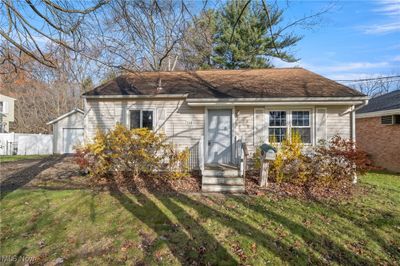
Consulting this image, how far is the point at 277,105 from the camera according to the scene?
957 cm

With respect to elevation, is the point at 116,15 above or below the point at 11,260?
above

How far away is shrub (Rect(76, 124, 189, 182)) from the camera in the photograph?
8289 millimetres

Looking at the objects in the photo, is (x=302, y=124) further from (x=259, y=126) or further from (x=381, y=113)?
(x=381, y=113)

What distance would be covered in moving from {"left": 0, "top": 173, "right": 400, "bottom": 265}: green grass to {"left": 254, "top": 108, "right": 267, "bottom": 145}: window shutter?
10.7ft

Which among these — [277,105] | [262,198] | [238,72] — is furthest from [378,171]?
[262,198]

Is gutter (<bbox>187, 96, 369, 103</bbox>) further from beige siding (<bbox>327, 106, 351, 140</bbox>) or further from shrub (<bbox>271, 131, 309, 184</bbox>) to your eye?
shrub (<bbox>271, 131, 309, 184</bbox>)

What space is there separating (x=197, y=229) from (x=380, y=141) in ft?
42.0

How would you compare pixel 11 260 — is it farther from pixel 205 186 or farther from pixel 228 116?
pixel 228 116

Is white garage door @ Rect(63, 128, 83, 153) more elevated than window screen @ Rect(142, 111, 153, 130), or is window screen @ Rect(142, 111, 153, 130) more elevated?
window screen @ Rect(142, 111, 153, 130)

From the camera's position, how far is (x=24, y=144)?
71.0 feet

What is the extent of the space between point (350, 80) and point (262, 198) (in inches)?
984

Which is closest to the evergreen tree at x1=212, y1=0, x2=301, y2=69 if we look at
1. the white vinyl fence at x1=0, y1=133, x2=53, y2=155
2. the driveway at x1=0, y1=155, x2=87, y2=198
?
the driveway at x1=0, y1=155, x2=87, y2=198

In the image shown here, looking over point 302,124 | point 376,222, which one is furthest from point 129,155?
point 376,222

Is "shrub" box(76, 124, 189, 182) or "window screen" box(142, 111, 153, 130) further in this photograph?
"window screen" box(142, 111, 153, 130)
